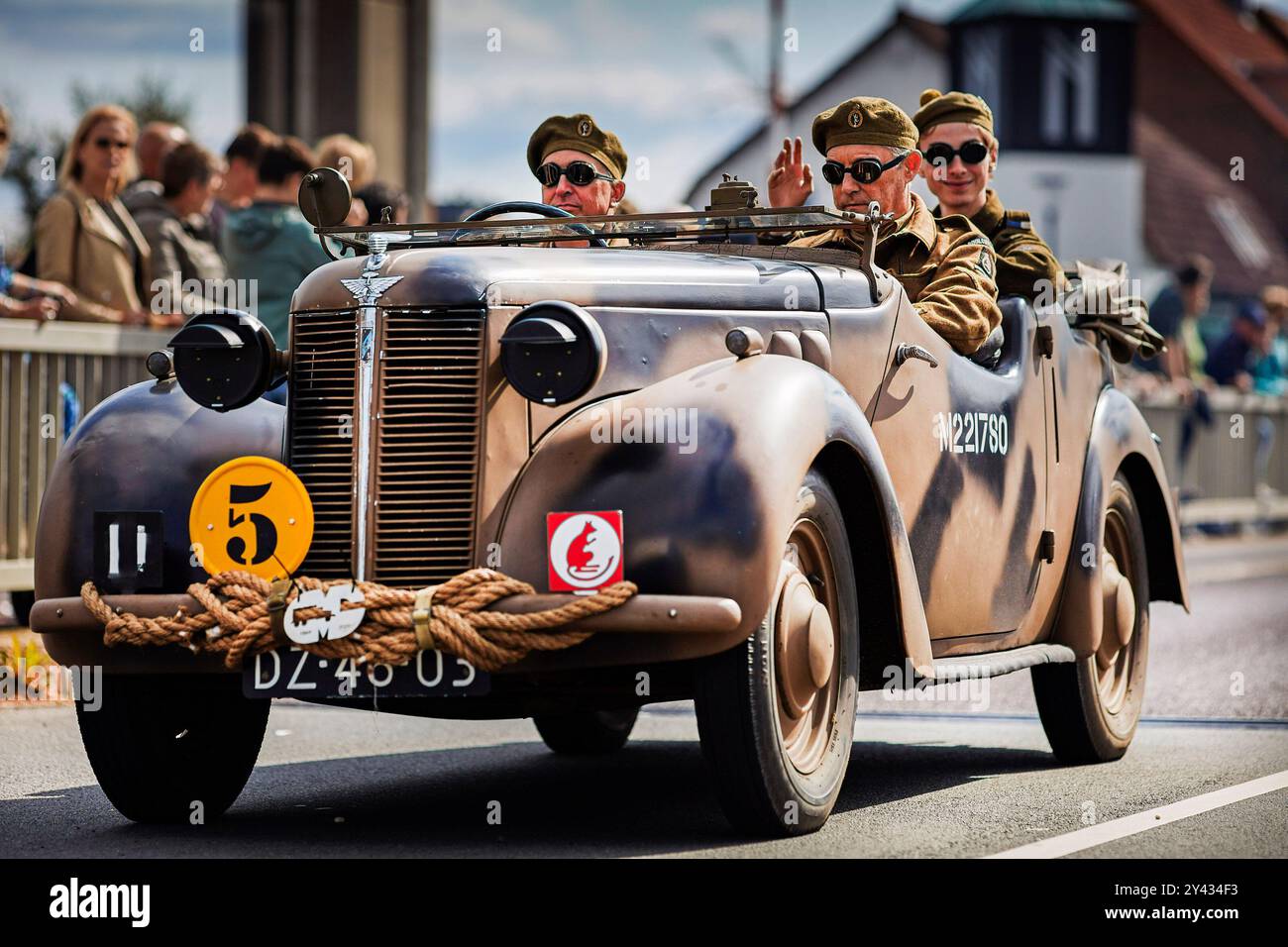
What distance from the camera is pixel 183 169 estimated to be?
38.9 feet

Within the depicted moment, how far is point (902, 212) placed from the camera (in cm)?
742

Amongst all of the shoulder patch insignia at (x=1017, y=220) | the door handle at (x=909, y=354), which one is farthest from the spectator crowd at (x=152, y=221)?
the door handle at (x=909, y=354)

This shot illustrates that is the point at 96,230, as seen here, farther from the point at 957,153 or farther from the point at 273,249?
the point at 957,153

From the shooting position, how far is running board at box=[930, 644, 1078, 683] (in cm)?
658

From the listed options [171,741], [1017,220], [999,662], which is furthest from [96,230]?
[999,662]

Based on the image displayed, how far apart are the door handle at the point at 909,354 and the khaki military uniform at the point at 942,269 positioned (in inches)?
11.9

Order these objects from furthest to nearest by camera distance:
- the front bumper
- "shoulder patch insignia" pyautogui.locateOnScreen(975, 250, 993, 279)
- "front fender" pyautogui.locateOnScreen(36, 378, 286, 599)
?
"shoulder patch insignia" pyautogui.locateOnScreen(975, 250, 993, 279)
"front fender" pyautogui.locateOnScreen(36, 378, 286, 599)
the front bumper

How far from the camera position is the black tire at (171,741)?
618 cm

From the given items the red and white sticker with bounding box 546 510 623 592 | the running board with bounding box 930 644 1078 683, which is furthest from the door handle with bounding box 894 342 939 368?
the red and white sticker with bounding box 546 510 623 592

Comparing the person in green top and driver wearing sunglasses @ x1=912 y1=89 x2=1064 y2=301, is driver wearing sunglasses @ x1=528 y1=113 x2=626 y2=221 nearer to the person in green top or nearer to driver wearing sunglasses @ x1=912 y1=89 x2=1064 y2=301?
driver wearing sunglasses @ x1=912 y1=89 x2=1064 y2=301

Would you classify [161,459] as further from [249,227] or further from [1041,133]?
[1041,133]

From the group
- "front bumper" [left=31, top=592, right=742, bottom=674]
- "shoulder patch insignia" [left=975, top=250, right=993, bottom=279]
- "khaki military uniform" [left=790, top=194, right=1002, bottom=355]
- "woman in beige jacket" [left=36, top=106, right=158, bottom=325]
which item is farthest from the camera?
"woman in beige jacket" [left=36, top=106, right=158, bottom=325]

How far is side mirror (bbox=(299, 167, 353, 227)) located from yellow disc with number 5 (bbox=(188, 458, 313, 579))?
0.96 metres

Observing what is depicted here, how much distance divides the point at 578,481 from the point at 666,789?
6.18ft
